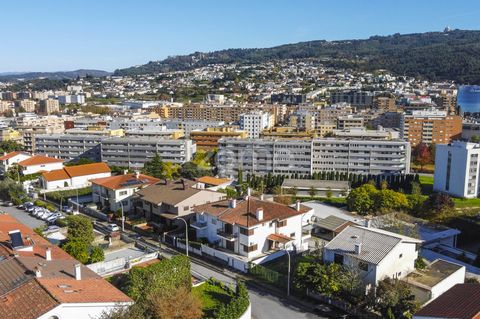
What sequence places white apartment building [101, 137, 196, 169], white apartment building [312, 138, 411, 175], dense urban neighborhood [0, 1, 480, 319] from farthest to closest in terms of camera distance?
white apartment building [101, 137, 196, 169], white apartment building [312, 138, 411, 175], dense urban neighborhood [0, 1, 480, 319]

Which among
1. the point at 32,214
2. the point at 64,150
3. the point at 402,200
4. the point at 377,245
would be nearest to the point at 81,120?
the point at 64,150

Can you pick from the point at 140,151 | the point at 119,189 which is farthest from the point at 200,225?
the point at 140,151

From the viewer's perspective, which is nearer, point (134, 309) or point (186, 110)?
point (134, 309)

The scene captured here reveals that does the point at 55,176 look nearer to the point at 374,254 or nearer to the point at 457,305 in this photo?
the point at 374,254

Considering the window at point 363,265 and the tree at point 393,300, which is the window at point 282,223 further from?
the tree at point 393,300

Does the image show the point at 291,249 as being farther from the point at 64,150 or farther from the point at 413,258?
the point at 64,150

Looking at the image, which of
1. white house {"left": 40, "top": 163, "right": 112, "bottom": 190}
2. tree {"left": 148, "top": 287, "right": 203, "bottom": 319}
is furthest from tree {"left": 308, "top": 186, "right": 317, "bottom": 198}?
tree {"left": 148, "top": 287, "right": 203, "bottom": 319}

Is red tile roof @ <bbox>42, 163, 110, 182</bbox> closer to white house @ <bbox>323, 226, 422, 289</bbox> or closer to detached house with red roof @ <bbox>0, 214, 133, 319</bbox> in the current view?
detached house with red roof @ <bbox>0, 214, 133, 319</bbox>
